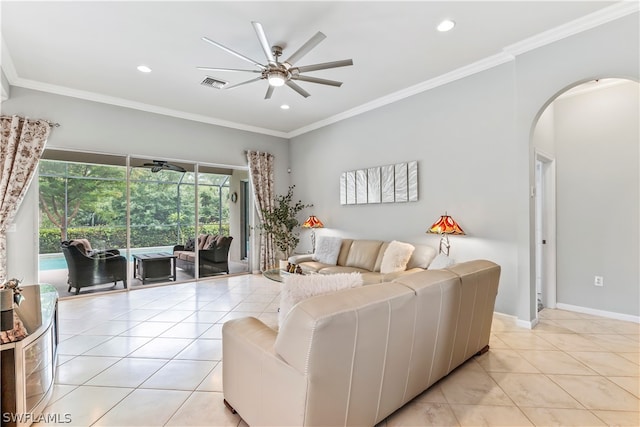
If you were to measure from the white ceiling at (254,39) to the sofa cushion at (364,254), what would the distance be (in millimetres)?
2337

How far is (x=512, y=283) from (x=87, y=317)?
512 centimetres

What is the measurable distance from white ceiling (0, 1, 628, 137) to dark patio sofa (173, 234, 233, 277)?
2.71m

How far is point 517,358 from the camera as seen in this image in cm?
260

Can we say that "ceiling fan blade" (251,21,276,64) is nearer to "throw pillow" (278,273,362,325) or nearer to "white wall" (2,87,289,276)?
"throw pillow" (278,273,362,325)

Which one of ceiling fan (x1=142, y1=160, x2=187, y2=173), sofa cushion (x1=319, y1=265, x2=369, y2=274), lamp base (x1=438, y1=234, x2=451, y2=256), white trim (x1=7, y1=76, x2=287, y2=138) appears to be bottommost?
sofa cushion (x1=319, y1=265, x2=369, y2=274)

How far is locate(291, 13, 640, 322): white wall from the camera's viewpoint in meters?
2.96

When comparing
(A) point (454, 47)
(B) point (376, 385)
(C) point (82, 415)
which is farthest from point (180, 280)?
(A) point (454, 47)

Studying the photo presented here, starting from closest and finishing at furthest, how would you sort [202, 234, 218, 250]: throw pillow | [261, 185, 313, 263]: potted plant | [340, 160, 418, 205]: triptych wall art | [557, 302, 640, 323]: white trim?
[557, 302, 640, 323]: white trim < [340, 160, 418, 205]: triptych wall art < [202, 234, 218, 250]: throw pillow < [261, 185, 313, 263]: potted plant

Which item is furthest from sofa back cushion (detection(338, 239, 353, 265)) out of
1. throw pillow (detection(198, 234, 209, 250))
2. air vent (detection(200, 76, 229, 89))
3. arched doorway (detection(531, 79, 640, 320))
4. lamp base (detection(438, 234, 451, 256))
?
air vent (detection(200, 76, 229, 89))

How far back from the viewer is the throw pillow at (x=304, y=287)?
5.32ft

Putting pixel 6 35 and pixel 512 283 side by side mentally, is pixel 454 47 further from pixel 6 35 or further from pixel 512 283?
pixel 6 35

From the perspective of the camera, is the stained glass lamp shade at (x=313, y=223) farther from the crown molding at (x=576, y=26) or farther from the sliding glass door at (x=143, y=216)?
the crown molding at (x=576, y=26)

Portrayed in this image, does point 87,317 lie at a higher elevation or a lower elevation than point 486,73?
lower

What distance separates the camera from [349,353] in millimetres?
1389
